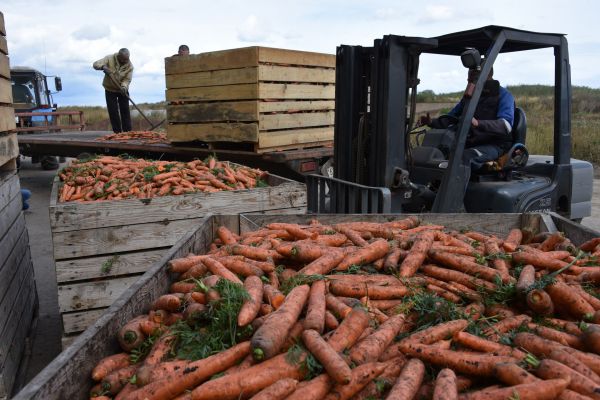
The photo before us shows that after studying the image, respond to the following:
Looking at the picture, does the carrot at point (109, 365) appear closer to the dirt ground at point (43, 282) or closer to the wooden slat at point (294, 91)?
the dirt ground at point (43, 282)

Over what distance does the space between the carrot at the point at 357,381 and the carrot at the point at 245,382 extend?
0.17 m

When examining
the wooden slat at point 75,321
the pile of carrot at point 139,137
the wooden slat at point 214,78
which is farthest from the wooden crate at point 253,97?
the wooden slat at point 75,321

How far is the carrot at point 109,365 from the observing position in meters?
2.19

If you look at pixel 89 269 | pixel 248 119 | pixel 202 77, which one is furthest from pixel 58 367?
pixel 202 77

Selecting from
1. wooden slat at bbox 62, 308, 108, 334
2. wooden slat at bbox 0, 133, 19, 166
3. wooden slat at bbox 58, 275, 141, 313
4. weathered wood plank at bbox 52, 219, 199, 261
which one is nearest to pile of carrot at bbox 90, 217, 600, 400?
weathered wood plank at bbox 52, 219, 199, 261

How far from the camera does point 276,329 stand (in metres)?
2.19

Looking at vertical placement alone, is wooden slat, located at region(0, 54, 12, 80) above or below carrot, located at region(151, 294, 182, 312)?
above

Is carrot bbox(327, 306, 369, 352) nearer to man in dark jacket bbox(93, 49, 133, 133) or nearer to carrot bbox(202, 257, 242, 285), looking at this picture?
carrot bbox(202, 257, 242, 285)

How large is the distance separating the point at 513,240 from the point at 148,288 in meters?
2.62

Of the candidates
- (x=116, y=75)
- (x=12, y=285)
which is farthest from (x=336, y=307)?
(x=116, y=75)

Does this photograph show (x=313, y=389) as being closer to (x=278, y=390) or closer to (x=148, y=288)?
(x=278, y=390)

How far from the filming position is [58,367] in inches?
77.1

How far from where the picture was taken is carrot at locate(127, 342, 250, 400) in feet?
6.65

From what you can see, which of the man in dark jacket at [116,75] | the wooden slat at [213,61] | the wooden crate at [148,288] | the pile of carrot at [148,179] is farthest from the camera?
the man in dark jacket at [116,75]
